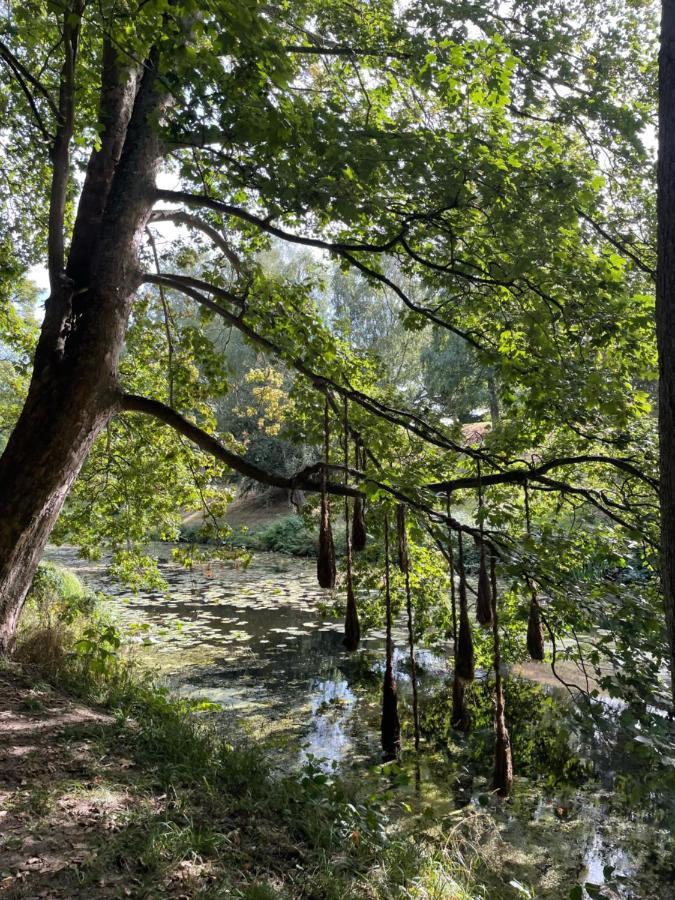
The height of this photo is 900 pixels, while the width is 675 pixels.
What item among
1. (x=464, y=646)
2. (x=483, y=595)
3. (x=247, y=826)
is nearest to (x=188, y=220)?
(x=483, y=595)

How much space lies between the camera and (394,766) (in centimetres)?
632

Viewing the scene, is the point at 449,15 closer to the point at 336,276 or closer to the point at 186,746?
the point at 186,746

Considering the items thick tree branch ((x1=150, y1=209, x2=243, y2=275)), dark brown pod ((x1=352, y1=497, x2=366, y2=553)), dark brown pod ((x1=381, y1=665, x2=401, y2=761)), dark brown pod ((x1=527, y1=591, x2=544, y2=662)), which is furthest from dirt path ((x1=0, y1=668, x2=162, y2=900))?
thick tree branch ((x1=150, y1=209, x2=243, y2=275))

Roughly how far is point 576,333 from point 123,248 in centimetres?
399

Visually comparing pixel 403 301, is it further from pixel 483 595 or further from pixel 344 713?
pixel 344 713

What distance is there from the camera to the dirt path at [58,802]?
9.35ft

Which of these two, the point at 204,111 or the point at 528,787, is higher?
the point at 204,111

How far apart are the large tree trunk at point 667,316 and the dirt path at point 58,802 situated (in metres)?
2.82

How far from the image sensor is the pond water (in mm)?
5199

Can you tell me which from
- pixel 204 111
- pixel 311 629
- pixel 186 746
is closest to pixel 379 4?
pixel 204 111

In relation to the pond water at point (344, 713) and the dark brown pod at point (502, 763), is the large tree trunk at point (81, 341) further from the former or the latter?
the dark brown pod at point (502, 763)

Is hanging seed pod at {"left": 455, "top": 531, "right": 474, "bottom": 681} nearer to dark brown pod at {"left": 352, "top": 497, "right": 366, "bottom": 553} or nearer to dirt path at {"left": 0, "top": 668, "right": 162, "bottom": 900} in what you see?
dark brown pod at {"left": 352, "top": 497, "right": 366, "bottom": 553}

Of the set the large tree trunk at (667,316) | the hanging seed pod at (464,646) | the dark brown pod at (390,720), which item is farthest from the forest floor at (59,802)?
the large tree trunk at (667,316)

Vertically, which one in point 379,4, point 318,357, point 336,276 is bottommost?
point 318,357
